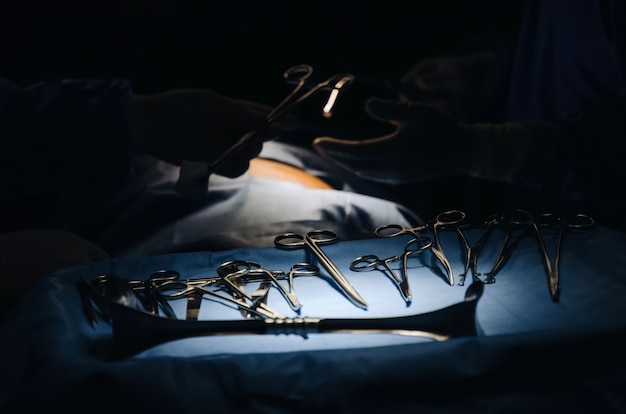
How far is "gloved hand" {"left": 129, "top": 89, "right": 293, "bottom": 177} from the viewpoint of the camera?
1579 mm

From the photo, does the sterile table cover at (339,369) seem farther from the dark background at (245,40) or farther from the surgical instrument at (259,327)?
the dark background at (245,40)

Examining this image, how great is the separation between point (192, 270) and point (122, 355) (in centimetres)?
26

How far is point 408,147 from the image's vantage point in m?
1.54

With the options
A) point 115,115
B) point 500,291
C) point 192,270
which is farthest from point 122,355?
point 115,115

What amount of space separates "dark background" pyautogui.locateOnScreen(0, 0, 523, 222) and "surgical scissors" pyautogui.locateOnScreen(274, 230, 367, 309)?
1193mm

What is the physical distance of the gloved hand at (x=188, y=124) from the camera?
1579 mm

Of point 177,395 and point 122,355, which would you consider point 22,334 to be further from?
point 177,395

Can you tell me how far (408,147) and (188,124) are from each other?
0.54 meters

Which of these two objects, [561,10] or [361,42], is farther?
[361,42]

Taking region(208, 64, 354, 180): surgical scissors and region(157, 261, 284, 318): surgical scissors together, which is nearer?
region(157, 261, 284, 318): surgical scissors

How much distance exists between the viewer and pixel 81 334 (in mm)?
723

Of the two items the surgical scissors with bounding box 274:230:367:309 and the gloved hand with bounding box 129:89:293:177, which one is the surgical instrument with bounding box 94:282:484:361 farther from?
the gloved hand with bounding box 129:89:293:177

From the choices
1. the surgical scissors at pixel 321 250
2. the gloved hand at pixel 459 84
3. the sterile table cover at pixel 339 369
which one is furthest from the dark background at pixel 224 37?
the sterile table cover at pixel 339 369

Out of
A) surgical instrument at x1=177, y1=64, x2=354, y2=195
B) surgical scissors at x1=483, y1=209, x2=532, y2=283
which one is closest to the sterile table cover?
surgical scissors at x1=483, y1=209, x2=532, y2=283
